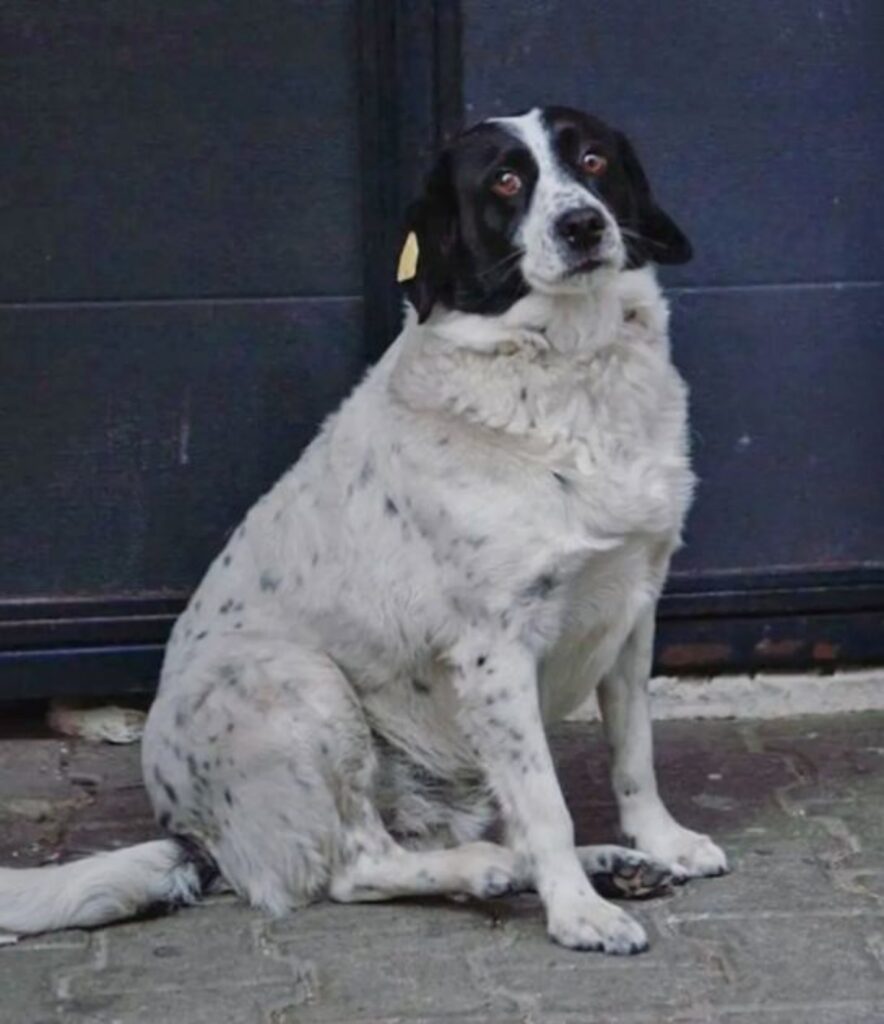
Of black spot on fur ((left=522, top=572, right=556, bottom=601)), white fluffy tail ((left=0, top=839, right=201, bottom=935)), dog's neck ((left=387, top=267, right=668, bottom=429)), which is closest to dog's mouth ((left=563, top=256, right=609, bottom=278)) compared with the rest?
dog's neck ((left=387, top=267, right=668, bottom=429))

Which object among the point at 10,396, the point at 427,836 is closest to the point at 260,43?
the point at 10,396

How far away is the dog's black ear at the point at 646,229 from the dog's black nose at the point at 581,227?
0.67 ft

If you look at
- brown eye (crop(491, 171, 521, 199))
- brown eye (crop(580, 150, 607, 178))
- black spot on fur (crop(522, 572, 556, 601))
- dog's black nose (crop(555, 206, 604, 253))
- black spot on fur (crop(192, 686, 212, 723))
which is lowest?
black spot on fur (crop(192, 686, 212, 723))

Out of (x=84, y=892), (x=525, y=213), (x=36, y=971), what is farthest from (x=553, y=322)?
(x=36, y=971)

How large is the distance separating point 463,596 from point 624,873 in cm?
60

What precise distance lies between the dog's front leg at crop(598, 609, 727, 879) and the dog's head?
73 cm

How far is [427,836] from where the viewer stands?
4.95 m

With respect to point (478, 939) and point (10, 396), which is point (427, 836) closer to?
point (478, 939)

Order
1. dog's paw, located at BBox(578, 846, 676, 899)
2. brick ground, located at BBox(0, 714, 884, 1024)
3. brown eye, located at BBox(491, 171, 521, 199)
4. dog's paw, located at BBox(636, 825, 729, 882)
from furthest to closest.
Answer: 1. dog's paw, located at BBox(636, 825, 729, 882)
2. dog's paw, located at BBox(578, 846, 676, 899)
3. brown eye, located at BBox(491, 171, 521, 199)
4. brick ground, located at BBox(0, 714, 884, 1024)

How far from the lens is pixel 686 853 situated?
16.1ft

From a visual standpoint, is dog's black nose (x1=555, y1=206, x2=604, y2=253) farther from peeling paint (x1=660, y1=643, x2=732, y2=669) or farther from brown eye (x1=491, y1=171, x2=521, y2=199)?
peeling paint (x1=660, y1=643, x2=732, y2=669)

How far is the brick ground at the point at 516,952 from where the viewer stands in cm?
433

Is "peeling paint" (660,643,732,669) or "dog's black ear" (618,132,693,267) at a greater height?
"dog's black ear" (618,132,693,267)

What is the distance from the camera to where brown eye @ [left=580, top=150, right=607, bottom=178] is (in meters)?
4.66
